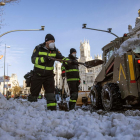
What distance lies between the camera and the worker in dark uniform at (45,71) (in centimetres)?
477

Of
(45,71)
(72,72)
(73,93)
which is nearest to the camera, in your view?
(45,71)

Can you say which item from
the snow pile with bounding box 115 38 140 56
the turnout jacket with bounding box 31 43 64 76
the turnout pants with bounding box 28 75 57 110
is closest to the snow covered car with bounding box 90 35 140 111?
the snow pile with bounding box 115 38 140 56

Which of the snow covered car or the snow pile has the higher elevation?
the snow pile

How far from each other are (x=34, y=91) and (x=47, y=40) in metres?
1.43

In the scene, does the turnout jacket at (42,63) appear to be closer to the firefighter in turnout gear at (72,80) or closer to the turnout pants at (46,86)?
the turnout pants at (46,86)

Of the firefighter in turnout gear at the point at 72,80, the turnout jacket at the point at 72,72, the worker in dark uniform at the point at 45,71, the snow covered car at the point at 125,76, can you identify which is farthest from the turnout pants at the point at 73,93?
the worker in dark uniform at the point at 45,71

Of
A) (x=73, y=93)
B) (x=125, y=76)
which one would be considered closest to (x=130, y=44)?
(x=125, y=76)

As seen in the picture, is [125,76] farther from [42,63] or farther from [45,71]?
[42,63]

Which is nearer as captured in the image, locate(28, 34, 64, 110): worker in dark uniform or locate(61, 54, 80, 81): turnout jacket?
locate(28, 34, 64, 110): worker in dark uniform

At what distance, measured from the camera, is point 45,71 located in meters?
4.78

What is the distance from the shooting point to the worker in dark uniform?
477 cm

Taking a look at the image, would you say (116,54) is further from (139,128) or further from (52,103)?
(139,128)

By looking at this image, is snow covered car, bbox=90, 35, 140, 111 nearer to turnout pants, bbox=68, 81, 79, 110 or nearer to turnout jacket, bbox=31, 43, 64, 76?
turnout pants, bbox=68, 81, 79, 110

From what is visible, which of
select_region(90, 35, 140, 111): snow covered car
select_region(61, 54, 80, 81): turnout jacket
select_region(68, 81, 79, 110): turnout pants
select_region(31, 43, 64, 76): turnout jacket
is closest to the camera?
select_region(90, 35, 140, 111): snow covered car
